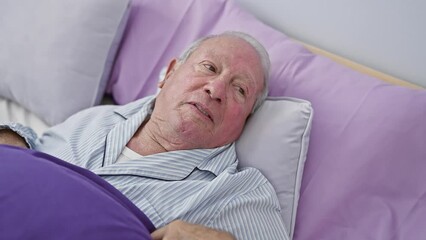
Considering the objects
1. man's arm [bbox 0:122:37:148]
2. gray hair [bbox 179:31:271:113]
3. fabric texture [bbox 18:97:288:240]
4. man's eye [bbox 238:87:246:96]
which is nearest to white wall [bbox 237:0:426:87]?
gray hair [bbox 179:31:271:113]

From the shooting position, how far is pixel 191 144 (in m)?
1.19

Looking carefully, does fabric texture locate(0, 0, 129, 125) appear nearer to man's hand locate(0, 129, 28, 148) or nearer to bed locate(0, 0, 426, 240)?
bed locate(0, 0, 426, 240)

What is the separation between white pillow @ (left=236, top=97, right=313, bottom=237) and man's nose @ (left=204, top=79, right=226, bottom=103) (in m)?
0.13

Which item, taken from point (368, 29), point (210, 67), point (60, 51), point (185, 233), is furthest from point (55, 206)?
point (368, 29)

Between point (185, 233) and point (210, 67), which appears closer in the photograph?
point (185, 233)

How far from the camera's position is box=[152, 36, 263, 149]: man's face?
1.18m

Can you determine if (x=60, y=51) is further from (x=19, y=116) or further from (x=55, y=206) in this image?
(x=55, y=206)

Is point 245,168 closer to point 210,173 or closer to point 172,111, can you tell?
point 210,173

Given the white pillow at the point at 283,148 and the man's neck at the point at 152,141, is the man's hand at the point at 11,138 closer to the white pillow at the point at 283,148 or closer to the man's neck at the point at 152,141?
the man's neck at the point at 152,141

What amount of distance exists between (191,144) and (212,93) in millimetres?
130

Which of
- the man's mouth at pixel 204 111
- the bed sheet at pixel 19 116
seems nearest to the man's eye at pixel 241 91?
the man's mouth at pixel 204 111

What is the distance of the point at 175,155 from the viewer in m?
1.15

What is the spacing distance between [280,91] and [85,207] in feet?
2.16

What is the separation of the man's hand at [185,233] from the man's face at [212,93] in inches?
10.7
